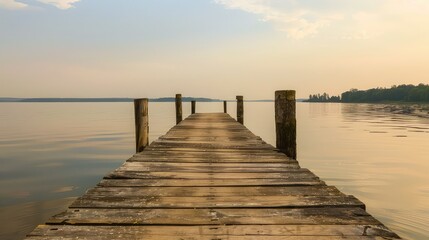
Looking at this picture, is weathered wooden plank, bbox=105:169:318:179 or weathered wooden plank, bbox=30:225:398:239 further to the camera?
weathered wooden plank, bbox=105:169:318:179

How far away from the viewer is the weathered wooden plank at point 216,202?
3.25 metres

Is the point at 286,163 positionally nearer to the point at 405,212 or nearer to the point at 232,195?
the point at 232,195

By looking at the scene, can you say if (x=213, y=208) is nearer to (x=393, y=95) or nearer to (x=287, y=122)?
(x=287, y=122)

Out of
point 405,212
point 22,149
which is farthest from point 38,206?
point 22,149

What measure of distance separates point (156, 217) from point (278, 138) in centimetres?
475

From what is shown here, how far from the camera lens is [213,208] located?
3.20m

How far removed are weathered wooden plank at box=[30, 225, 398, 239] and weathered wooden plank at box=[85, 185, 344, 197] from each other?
2.96 feet

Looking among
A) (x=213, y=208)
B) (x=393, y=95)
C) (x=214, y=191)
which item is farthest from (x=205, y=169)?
(x=393, y=95)

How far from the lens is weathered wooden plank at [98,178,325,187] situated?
406cm

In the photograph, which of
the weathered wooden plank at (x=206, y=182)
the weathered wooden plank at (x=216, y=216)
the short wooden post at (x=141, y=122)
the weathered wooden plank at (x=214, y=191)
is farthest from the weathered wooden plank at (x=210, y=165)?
the short wooden post at (x=141, y=122)

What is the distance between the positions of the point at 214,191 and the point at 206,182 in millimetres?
428

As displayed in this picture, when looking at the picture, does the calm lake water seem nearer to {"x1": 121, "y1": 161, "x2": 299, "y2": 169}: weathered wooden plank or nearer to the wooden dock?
{"x1": 121, "y1": 161, "x2": 299, "y2": 169}: weathered wooden plank

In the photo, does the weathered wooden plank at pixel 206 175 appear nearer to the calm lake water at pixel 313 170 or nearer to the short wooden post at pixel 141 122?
the calm lake water at pixel 313 170

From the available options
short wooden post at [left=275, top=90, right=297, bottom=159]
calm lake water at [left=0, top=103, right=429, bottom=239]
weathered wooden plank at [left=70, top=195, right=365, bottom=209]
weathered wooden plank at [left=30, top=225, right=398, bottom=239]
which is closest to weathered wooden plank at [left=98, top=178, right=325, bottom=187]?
weathered wooden plank at [left=70, top=195, right=365, bottom=209]
